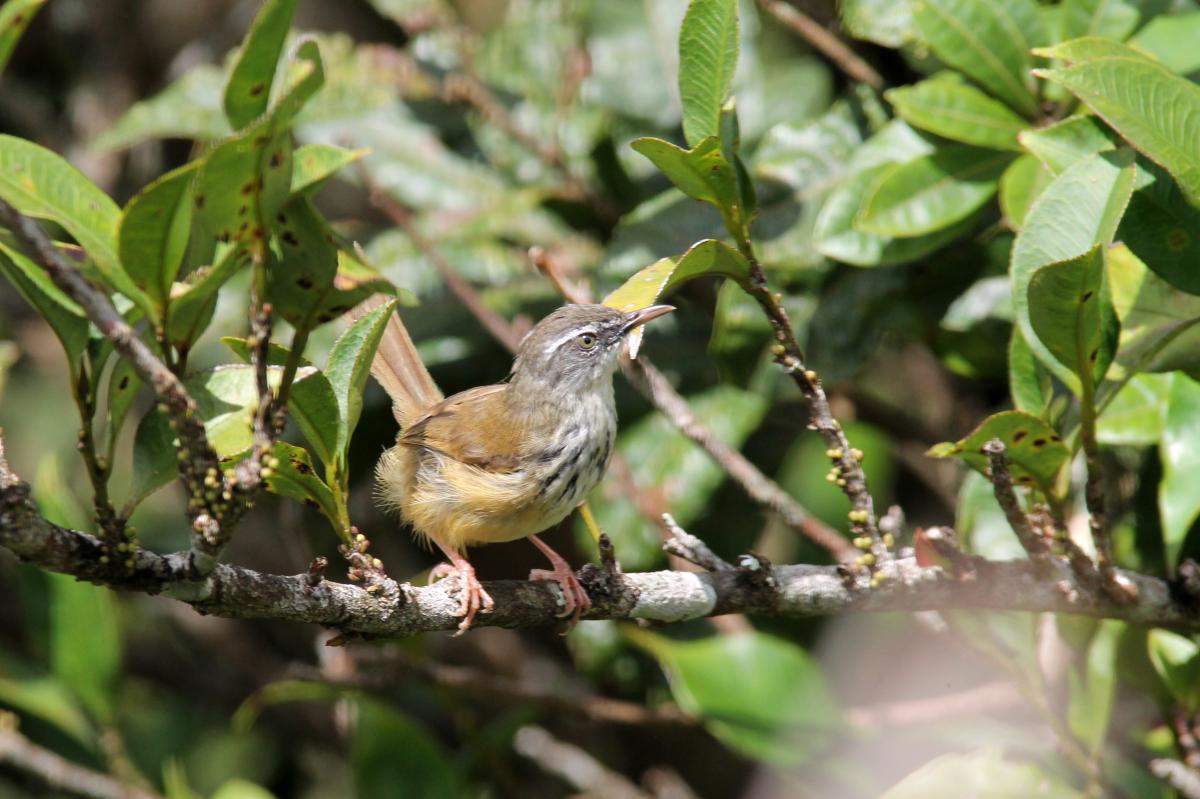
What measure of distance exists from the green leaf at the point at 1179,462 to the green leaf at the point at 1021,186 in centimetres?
54

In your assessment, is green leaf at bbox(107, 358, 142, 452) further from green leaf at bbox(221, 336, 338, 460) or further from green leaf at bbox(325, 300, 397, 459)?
green leaf at bbox(325, 300, 397, 459)

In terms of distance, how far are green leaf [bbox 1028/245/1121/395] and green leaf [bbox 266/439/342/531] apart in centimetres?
A: 126

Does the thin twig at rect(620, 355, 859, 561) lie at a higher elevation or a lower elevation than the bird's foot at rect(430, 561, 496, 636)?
lower

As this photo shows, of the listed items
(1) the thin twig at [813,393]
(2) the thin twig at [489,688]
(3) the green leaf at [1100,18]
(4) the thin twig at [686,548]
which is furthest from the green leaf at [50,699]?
(3) the green leaf at [1100,18]

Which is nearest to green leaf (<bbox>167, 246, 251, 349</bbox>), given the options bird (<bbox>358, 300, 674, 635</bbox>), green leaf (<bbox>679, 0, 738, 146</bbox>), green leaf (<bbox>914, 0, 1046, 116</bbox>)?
green leaf (<bbox>679, 0, 738, 146</bbox>)

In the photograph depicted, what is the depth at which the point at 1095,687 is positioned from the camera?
301 centimetres

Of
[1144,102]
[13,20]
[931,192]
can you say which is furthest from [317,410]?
[931,192]

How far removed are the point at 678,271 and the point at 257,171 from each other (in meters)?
0.76

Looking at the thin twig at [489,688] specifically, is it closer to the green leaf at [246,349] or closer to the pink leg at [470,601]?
the pink leg at [470,601]

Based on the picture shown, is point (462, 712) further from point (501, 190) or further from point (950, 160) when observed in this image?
point (950, 160)

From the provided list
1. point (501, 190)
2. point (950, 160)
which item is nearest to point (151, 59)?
point (501, 190)

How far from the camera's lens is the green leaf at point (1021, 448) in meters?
2.22

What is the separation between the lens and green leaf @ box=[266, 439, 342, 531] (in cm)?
201

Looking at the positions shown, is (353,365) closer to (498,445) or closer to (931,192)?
(498,445)
